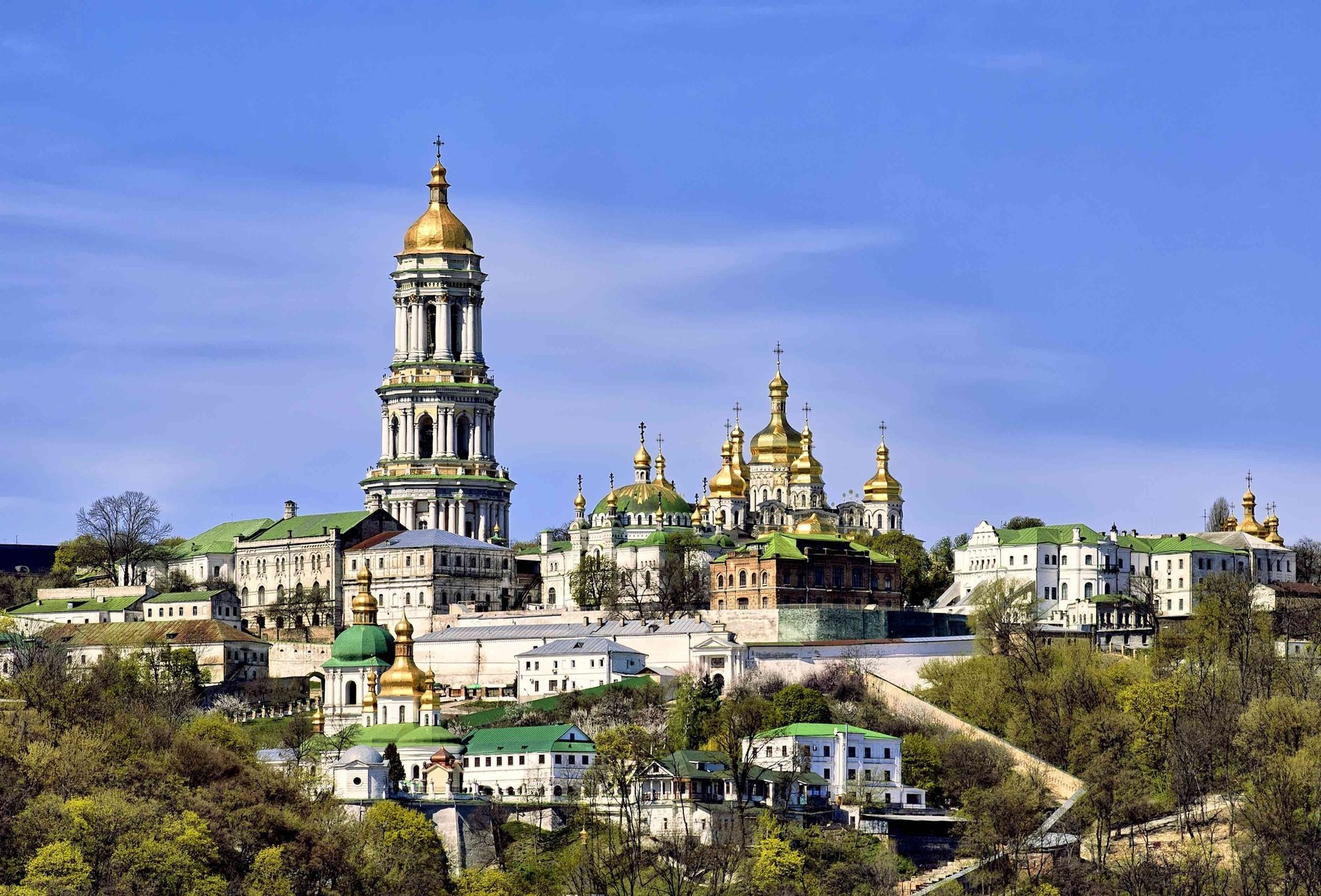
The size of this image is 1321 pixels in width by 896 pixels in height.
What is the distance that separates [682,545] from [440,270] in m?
16.6

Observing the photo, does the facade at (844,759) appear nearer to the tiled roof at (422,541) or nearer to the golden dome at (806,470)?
the tiled roof at (422,541)

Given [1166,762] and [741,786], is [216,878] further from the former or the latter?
[1166,762]

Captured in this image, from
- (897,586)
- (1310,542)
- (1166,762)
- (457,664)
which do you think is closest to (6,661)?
(457,664)

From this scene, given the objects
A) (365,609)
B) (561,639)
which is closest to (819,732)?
(561,639)

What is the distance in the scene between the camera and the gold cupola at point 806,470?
148250 mm

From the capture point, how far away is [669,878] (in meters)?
89.4

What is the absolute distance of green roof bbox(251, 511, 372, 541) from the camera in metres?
132

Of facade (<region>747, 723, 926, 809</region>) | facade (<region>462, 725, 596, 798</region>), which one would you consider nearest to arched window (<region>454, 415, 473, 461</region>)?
facade (<region>462, 725, 596, 798</region>)

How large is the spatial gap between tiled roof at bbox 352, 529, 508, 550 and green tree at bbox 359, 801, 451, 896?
35735mm

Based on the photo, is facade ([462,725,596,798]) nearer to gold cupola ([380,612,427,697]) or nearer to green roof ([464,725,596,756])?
green roof ([464,725,596,756])

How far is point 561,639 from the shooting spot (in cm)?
11569

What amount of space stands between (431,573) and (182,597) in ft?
30.8

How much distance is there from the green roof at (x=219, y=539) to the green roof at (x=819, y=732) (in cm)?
3907

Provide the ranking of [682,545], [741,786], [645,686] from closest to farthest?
[741,786], [645,686], [682,545]
